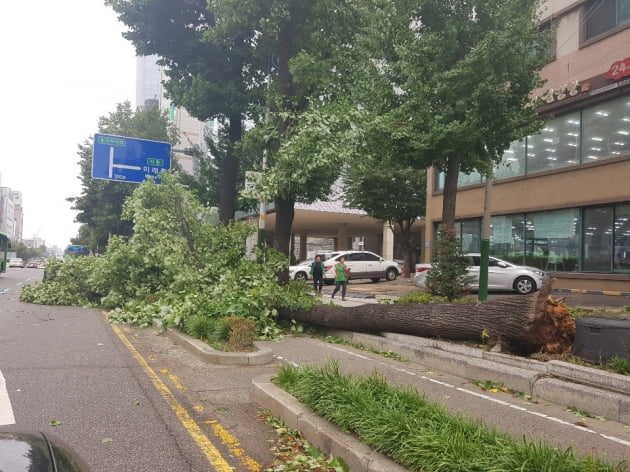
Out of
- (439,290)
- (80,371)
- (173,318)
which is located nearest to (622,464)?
(80,371)

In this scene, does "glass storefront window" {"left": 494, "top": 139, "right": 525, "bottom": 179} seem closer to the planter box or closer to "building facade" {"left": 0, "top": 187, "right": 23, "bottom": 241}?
the planter box

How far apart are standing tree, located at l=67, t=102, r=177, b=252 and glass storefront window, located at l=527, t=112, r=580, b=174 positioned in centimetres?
2371

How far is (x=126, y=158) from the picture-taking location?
18391 mm

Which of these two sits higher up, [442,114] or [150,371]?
[442,114]

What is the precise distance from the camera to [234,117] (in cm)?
1831

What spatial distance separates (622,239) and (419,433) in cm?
1704

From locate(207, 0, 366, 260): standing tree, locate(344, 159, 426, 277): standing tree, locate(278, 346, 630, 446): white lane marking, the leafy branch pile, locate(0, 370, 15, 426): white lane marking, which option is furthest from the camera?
locate(344, 159, 426, 277): standing tree

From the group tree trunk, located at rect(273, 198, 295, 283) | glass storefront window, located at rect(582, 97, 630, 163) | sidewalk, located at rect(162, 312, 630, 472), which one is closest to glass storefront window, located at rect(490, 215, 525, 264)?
glass storefront window, located at rect(582, 97, 630, 163)

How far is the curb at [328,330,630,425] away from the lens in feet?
18.6

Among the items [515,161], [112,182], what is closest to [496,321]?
[515,161]

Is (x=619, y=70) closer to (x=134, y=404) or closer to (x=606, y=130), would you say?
(x=606, y=130)

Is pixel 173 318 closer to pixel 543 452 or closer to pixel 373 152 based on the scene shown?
pixel 373 152

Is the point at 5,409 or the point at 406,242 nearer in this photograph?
the point at 5,409

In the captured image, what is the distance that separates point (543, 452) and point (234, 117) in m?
16.4
